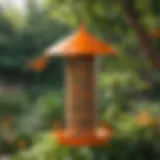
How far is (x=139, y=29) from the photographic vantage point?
2.93m

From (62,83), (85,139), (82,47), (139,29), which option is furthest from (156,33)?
(62,83)

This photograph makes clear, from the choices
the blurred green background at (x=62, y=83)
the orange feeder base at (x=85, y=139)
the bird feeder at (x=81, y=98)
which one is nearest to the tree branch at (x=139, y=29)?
the blurred green background at (x=62, y=83)

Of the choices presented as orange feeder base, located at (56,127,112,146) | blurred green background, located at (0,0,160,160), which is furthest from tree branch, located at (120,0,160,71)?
orange feeder base, located at (56,127,112,146)

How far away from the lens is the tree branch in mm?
2900

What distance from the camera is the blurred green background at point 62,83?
3.12 metres

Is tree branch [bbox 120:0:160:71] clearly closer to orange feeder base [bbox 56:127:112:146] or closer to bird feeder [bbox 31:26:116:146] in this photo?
bird feeder [bbox 31:26:116:146]

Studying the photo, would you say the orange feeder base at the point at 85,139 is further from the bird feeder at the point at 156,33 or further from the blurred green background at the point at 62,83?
the bird feeder at the point at 156,33

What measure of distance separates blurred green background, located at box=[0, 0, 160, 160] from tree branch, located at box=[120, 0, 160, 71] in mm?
68

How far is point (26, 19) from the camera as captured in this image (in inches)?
254

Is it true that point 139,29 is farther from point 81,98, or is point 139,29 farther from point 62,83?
point 62,83

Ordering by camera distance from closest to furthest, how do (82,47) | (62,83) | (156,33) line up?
(82,47)
(156,33)
(62,83)

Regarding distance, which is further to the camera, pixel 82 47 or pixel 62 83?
pixel 62 83

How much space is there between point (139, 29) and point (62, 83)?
154 inches

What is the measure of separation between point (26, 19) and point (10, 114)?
1215mm
